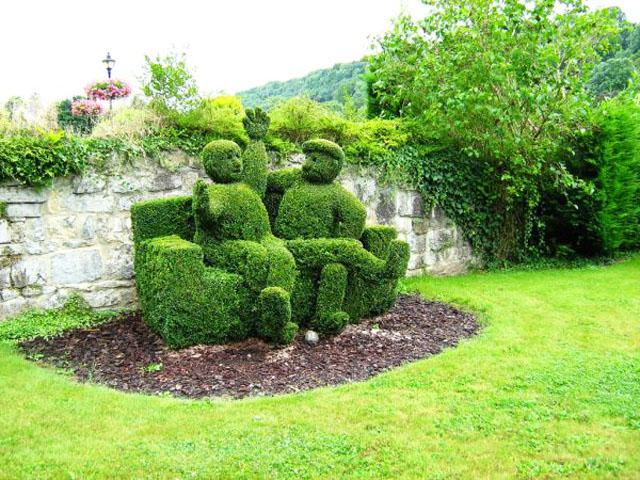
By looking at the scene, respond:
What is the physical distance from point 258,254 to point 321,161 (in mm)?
1229

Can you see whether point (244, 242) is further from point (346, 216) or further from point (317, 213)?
point (346, 216)

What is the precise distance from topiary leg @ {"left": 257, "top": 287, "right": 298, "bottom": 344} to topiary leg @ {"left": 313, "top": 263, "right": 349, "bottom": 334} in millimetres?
327

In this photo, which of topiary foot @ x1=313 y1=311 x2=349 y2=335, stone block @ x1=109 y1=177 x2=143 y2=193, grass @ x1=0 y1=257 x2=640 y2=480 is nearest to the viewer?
grass @ x1=0 y1=257 x2=640 y2=480

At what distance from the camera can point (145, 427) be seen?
3.14 m

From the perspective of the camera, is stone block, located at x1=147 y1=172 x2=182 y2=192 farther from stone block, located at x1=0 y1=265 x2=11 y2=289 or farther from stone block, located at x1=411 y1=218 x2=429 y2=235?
stone block, located at x1=411 y1=218 x2=429 y2=235

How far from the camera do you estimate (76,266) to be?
549 centimetres

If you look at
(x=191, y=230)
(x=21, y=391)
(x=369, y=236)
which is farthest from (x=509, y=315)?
(x=21, y=391)

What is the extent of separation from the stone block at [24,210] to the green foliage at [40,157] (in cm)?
21

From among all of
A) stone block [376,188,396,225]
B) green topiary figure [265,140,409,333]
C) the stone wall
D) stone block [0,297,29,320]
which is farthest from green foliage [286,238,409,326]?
stone block [0,297,29,320]

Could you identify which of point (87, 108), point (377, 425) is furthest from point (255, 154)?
point (87, 108)

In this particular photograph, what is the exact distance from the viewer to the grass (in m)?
2.72

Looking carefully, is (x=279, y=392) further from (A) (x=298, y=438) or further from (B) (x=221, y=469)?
(B) (x=221, y=469)

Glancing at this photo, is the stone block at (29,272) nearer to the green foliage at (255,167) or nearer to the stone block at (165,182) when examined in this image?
the stone block at (165,182)

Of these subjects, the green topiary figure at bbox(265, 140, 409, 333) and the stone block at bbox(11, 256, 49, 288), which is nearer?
the green topiary figure at bbox(265, 140, 409, 333)
